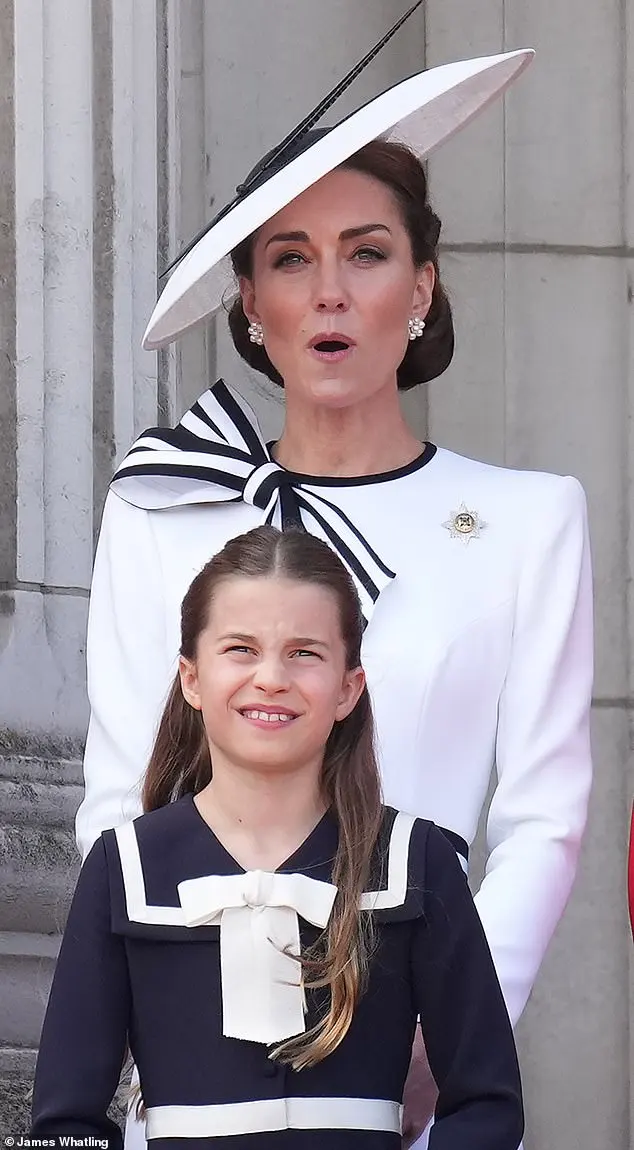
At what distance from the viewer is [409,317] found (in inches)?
105

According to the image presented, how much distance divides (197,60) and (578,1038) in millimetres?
1741

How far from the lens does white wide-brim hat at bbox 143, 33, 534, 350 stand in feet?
8.20

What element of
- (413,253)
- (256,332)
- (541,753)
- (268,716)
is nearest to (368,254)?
(413,253)

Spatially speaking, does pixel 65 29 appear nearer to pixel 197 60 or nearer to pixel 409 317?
pixel 197 60

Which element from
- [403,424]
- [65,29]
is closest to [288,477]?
[403,424]

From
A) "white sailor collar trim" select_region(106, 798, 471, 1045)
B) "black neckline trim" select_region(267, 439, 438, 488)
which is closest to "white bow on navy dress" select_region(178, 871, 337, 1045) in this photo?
"white sailor collar trim" select_region(106, 798, 471, 1045)

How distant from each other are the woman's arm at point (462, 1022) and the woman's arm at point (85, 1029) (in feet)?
0.90

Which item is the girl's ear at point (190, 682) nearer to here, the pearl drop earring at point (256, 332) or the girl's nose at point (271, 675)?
the girl's nose at point (271, 675)

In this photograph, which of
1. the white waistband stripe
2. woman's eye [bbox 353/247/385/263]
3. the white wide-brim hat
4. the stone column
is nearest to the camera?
the white waistband stripe

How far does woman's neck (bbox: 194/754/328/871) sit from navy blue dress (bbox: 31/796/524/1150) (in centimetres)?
2

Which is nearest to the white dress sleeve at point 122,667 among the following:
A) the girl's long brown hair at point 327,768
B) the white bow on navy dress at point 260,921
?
the girl's long brown hair at point 327,768

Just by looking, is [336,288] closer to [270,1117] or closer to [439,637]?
[439,637]

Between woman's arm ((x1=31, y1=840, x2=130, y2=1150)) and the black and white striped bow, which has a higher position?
the black and white striped bow

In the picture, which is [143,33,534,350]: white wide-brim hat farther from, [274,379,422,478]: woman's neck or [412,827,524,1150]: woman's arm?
[412,827,524,1150]: woman's arm
